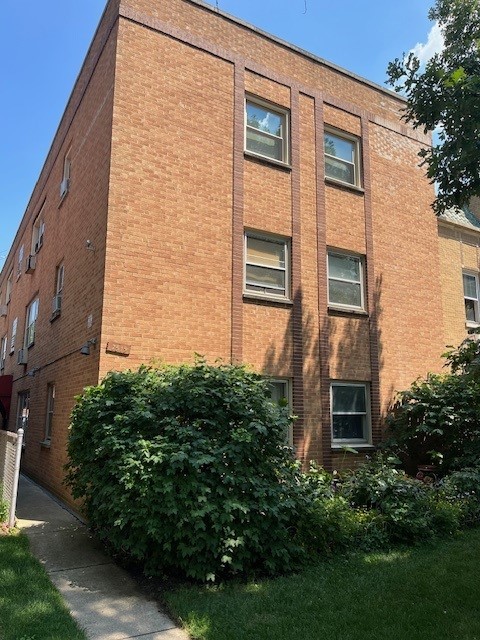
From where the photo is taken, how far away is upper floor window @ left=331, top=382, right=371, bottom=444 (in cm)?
1066

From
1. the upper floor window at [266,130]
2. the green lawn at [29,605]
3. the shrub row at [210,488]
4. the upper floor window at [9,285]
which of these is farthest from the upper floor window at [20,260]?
the green lawn at [29,605]

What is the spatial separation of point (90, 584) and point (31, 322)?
11.8 m

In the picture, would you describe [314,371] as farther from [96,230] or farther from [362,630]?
[362,630]

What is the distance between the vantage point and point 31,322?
1592 cm

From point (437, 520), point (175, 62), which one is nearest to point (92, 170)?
point (175, 62)

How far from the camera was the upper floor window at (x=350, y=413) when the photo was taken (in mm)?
10664

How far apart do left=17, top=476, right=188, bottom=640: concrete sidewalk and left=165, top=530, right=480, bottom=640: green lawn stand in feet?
0.96

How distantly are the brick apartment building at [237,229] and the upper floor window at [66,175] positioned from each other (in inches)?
3.3

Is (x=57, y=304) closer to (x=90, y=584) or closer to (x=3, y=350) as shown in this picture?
(x=90, y=584)

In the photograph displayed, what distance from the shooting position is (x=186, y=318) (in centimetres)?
901

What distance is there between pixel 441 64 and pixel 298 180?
4681 mm

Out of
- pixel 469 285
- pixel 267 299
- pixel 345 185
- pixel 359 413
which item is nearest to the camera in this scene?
pixel 267 299

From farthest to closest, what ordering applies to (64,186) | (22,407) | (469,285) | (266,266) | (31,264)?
(31,264) < (22,407) < (469,285) < (64,186) < (266,266)

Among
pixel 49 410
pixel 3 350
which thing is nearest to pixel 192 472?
pixel 49 410
